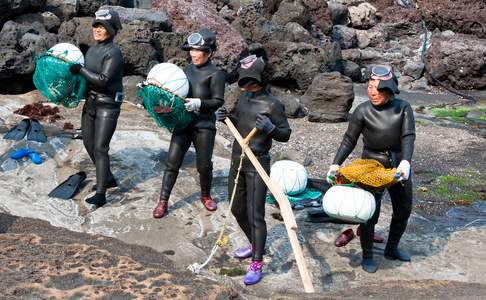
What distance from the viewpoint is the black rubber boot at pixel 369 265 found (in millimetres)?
5125

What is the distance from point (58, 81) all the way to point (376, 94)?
3111 millimetres

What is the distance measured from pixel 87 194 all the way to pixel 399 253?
3243 mm

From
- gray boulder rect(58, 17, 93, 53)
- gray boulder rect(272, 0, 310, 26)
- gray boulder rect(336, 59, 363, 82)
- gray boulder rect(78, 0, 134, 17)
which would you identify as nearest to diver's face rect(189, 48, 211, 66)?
gray boulder rect(58, 17, 93, 53)

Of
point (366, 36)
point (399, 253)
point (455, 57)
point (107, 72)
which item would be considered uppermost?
point (107, 72)

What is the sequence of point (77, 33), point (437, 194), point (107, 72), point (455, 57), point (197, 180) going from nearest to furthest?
point (107, 72) < point (197, 180) < point (437, 194) < point (77, 33) < point (455, 57)

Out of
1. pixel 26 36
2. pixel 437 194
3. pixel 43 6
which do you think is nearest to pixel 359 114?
pixel 437 194

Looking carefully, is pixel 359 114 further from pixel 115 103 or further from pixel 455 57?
pixel 455 57

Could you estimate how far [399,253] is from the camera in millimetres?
5426

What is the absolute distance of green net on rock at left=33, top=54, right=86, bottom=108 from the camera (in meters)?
5.87

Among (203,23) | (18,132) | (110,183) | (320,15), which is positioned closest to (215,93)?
(110,183)

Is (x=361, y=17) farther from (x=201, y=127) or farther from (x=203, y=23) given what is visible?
(x=201, y=127)

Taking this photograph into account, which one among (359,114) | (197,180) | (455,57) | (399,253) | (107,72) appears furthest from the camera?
(455,57)

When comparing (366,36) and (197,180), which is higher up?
(197,180)

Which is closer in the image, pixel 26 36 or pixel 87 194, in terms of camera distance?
pixel 87 194
